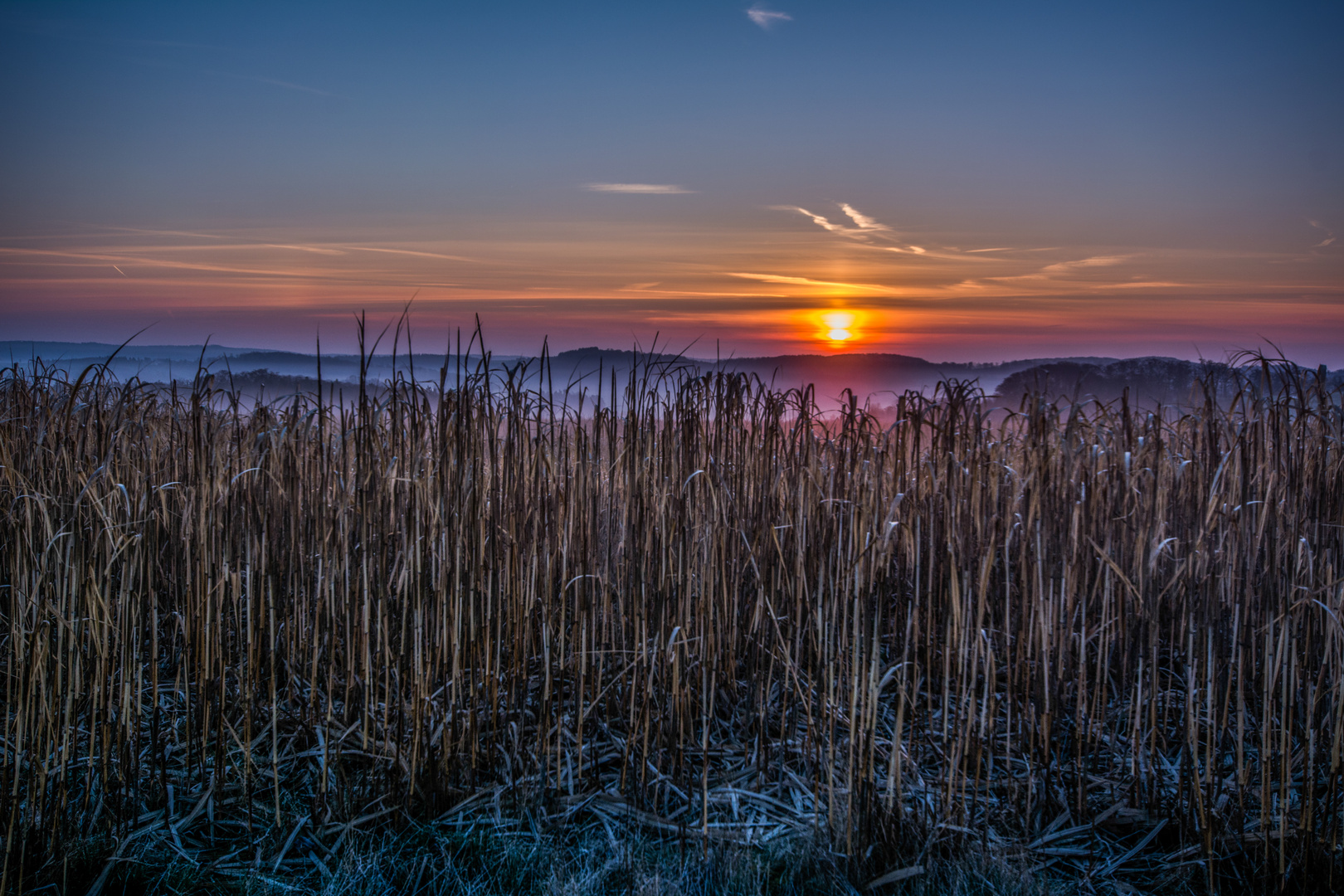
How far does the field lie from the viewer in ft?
6.82

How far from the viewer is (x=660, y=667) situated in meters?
2.52

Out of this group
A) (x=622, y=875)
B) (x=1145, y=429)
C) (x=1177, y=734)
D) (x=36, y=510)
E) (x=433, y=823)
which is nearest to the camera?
(x=622, y=875)

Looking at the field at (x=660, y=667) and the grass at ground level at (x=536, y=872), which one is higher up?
the field at (x=660, y=667)

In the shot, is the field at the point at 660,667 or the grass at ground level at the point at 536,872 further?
the field at the point at 660,667

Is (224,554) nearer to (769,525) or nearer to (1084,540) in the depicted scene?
(769,525)

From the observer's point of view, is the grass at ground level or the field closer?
the grass at ground level

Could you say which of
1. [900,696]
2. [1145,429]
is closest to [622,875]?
[900,696]

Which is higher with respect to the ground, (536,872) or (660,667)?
(660,667)

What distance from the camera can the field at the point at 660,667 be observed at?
2080 millimetres

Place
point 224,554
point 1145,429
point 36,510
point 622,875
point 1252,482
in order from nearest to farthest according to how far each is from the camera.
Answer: point 622,875 → point 224,554 → point 36,510 → point 1252,482 → point 1145,429

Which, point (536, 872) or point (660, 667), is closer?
point (536, 872)

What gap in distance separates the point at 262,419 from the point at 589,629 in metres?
2.24

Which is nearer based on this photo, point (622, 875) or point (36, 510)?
point (622, 875)

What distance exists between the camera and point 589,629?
106 inches
